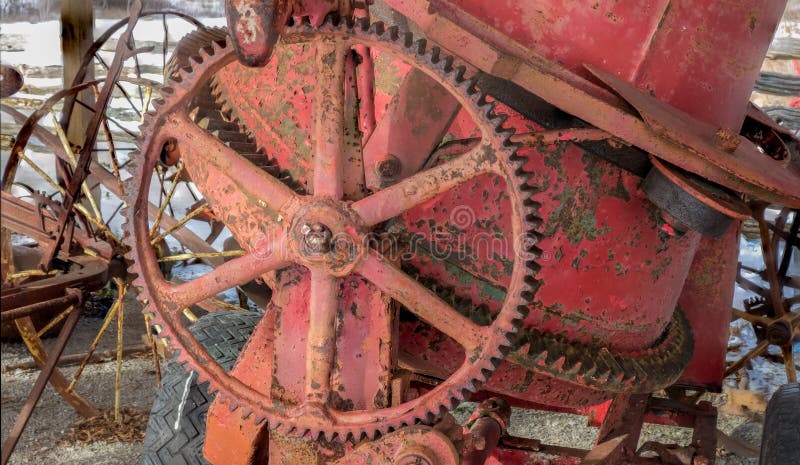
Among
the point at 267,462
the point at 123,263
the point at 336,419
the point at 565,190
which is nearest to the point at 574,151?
the point at 565,190

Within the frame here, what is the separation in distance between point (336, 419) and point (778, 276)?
7.44ft

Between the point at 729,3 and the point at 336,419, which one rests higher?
the point at 729,3

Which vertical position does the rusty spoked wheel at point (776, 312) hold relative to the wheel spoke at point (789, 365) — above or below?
above

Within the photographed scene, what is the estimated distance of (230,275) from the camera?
1343 mm

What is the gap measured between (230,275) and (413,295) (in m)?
0.32

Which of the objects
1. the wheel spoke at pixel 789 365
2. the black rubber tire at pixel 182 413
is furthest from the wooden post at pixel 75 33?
the wheel spoke at pixel 789 365

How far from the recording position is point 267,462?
1.62 m

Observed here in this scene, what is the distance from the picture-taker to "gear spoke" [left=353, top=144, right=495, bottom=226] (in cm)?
120

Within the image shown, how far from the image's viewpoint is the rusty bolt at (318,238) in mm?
1262

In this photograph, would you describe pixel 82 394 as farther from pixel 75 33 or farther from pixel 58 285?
pixel 75 33

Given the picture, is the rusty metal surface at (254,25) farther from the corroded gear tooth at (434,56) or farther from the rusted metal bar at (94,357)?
the rusted metal bar at (94,357)

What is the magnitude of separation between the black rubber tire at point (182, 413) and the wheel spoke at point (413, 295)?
36.3 inches

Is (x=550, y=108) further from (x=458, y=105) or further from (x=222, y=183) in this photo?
(x=222, y=183)

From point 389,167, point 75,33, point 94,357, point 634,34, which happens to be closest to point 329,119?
point 389,167
